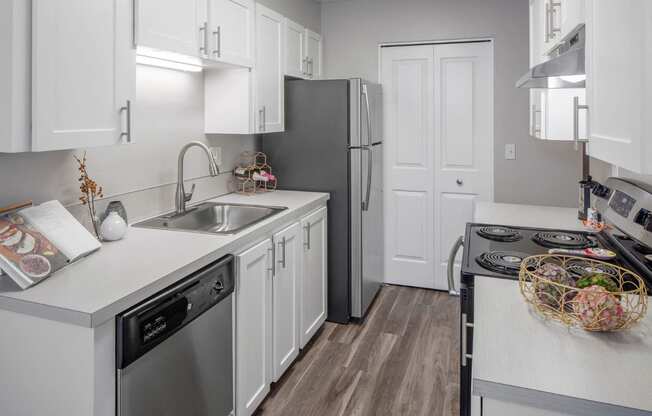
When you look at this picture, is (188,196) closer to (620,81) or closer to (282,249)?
(282,249)

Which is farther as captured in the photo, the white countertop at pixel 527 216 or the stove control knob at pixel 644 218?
the white countertop at pixel 527 216

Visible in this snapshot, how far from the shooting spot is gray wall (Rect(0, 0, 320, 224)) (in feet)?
5.70

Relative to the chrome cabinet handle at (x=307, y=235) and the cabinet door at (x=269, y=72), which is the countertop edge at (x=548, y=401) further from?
the cabinet door at (x=269, y=72)

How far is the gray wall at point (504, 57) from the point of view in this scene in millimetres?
3480

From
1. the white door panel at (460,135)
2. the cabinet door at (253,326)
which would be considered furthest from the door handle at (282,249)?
the white door panel at (460,135)

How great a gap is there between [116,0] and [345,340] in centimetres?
225

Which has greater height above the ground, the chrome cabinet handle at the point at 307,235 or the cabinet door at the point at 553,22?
the cabinet door at the point at 553,22

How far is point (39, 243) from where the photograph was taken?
146 centimetres

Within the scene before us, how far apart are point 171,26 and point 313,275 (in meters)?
1.62

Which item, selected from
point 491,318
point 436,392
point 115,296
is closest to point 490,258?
point 491,318

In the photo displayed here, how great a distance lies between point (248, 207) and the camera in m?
Answer: 2.66

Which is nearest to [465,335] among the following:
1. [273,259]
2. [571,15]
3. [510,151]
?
Result: [273,259]

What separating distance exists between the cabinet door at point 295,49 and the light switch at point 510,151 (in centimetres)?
167

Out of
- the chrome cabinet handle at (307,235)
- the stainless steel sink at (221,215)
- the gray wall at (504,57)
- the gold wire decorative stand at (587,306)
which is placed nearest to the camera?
the gold wire decorative stand at (587,306)
